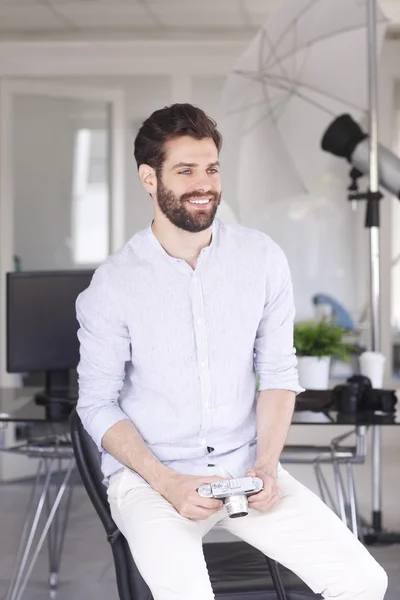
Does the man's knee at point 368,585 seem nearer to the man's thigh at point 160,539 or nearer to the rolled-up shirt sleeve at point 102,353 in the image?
the man's thigh at point 160,539

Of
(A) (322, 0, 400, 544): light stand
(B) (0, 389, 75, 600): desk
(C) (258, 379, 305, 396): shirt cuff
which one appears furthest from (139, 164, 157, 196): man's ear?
(A) (322, 0, 400, 544): light stand

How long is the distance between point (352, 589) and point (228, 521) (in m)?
0.33

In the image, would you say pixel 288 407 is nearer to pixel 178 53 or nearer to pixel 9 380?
pixel 9 380

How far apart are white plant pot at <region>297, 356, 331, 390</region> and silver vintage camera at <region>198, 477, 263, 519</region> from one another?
1.31m

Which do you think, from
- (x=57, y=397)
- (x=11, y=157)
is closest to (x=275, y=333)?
(x=57, y=397)

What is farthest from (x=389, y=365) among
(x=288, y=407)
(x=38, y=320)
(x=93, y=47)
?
(x=288, y=407)

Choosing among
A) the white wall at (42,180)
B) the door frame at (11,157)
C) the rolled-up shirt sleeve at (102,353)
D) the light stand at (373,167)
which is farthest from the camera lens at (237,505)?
the white wall at (42,180)

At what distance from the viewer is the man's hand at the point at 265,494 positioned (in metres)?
1.92

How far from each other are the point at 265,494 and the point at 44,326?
5.25 feet

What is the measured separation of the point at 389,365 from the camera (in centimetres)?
589

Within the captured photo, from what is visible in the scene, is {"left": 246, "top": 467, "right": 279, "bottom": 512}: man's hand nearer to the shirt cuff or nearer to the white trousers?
the white trousers

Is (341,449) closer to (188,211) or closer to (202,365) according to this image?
(202,365)

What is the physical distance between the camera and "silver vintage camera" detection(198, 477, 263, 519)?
181 cm

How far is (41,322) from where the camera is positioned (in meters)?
3.33
